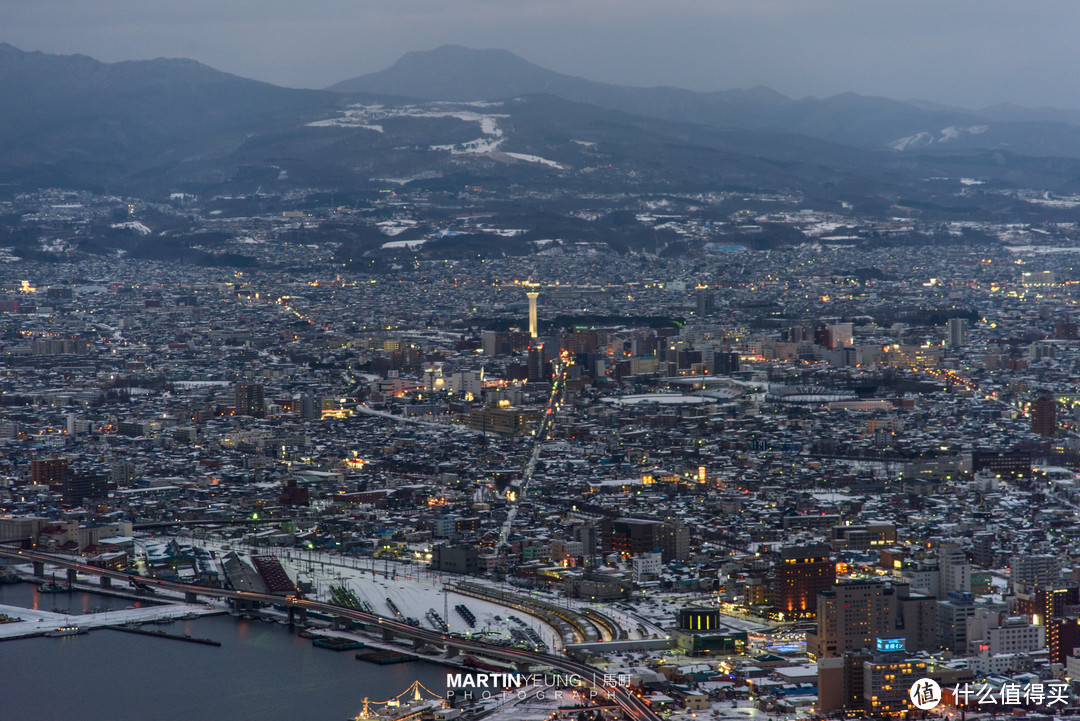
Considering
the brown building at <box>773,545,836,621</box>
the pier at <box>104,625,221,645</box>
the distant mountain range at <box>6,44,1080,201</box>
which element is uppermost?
the distant mountain range at <box>6,44,1080,201</box>

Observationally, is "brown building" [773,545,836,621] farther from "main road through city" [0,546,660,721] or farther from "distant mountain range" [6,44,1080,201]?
"distant mountain range" [6,44,1080,201]

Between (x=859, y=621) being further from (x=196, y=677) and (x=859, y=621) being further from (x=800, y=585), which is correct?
(x=196, y=677)

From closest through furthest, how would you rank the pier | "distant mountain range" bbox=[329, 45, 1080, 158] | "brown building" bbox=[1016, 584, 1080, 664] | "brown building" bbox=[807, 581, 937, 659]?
"brown building" bbox=[807, 581, 937, 659] < "brown building" bbox=[1016, 584, 1080, 664] < the pier < "distant mountain range" bbox=[329, 45, 1080, 158]

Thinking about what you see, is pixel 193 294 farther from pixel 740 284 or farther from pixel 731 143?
pixel 731 143

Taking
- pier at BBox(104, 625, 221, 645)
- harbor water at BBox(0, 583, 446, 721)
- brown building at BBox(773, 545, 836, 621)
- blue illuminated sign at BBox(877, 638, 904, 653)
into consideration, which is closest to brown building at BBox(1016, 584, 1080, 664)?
blue illuminated sign at BBox(877, 638, 904, 653)

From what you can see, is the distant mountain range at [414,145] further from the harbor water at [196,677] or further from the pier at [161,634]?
the harbor water at [196,677]

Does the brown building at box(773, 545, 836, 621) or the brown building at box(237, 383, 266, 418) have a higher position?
the brown building at box(773, 545, 836, 621)
